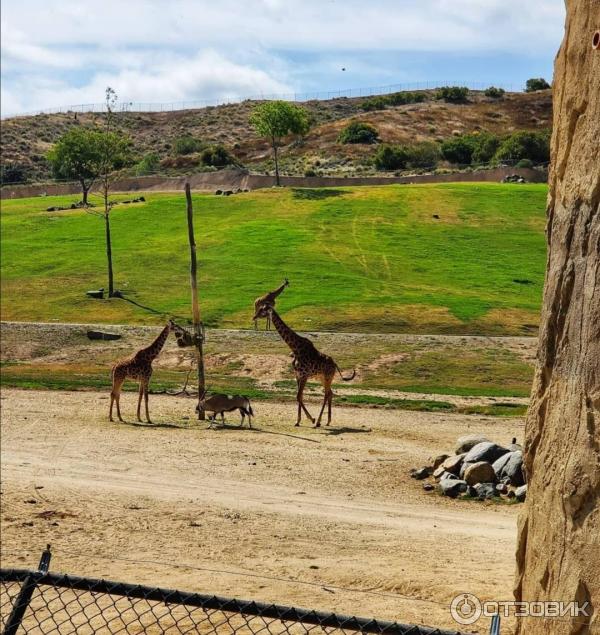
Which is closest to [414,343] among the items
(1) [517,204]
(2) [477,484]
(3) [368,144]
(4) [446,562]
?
(2) [477,484]

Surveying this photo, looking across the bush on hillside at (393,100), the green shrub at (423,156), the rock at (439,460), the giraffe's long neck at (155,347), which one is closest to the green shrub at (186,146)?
the green shrub at (423,156)

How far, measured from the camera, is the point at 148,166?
120m

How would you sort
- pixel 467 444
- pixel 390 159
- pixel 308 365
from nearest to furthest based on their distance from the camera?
pixel 467 444 < pixel 308 365 < pixel 390 159

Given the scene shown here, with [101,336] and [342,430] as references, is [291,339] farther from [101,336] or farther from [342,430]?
[101,336]

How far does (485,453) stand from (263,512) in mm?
6126

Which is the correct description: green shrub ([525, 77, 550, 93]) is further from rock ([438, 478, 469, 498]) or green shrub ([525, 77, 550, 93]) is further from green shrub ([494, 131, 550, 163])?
rock ([438, 478, 469, 498])

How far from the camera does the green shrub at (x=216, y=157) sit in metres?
119

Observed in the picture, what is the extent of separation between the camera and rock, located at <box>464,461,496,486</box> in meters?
22.8

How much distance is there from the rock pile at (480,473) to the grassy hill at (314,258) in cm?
2651

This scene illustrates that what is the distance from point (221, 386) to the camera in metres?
39.0

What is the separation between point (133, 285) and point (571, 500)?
5849 centimetres

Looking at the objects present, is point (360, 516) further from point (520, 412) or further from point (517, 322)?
point (517, 322)

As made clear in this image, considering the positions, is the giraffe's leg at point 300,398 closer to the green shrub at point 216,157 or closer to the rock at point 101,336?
the rock at point 101,336

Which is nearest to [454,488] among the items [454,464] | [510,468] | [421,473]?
[454,464]
